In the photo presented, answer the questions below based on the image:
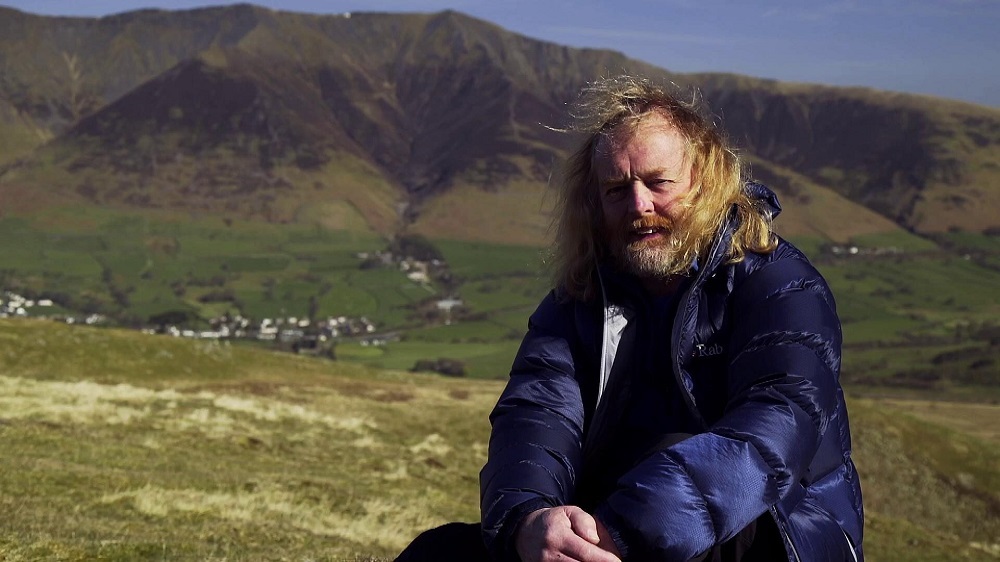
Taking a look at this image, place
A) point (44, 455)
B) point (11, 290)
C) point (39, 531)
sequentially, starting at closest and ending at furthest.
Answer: point (39, 531) → point (44, 455) → point (11, 290)

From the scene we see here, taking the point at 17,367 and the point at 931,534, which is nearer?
the point at 931,534

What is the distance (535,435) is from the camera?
5.87 meters

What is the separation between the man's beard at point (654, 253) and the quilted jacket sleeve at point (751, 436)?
0.48 m

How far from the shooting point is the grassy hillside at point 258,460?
479 inches

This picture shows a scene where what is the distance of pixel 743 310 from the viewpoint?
5656 millimetres

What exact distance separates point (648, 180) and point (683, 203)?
0.27 meters

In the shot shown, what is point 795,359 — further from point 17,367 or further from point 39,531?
point 17,367

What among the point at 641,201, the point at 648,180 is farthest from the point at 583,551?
the point at 648,180

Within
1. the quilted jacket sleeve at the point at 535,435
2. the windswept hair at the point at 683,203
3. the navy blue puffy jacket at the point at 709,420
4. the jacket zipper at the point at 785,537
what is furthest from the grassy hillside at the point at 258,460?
the jacket zipper at the point at 785,537

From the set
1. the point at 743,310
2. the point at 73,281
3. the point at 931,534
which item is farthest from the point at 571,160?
the point at 73,281

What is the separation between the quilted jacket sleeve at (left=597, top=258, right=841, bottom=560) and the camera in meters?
4.80

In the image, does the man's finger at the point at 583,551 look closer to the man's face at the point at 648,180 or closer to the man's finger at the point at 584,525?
the man's finger at the point at 584,525

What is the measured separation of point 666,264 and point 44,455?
52.7 feet

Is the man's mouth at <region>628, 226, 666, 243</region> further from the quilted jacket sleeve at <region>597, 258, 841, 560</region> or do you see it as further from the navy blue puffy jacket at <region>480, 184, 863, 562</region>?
the quilted jacket sleeve at <region>597, 258, 841, 560</region>
